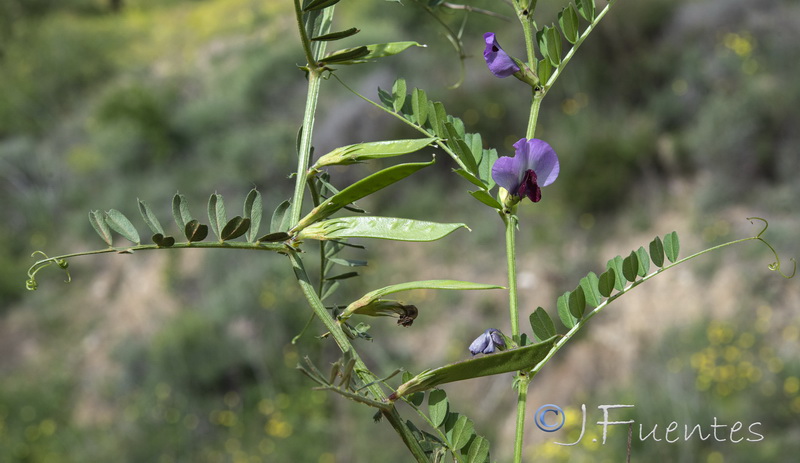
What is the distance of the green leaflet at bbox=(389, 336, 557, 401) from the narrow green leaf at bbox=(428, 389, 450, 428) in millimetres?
48

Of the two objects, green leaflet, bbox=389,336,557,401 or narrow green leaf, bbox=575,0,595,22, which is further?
narrow green leaf, bbox=575,0,595,22

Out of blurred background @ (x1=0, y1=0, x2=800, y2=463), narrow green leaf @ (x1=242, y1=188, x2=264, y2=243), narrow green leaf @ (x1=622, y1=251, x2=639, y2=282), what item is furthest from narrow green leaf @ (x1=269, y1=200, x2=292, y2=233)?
blurred background @ (x1=0, y1=0, x2=800, y2=463)

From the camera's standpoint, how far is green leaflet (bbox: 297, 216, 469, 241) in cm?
38

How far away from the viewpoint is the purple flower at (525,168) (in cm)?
40

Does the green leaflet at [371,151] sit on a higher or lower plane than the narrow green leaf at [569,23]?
lower

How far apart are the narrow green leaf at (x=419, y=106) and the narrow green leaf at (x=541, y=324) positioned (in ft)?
0.49

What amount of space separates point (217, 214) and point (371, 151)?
0.12 meters

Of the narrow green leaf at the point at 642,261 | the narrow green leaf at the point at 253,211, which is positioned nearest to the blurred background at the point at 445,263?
the narrow green leaf at the point at 642,261

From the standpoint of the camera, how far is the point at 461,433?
42 cm

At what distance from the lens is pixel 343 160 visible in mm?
412

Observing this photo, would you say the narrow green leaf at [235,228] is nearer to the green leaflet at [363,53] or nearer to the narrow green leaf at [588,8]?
the green leaflet at [363,53]

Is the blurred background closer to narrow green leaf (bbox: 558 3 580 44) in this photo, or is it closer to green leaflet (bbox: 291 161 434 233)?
narrow green leaf (bbox: 558 3 580 44)

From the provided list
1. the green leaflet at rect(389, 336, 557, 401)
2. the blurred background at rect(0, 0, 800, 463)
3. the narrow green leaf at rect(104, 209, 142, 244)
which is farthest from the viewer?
the blurred background at rect(0, 0, 800, 463)

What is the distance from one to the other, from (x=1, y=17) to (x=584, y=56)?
5986 millimetres
